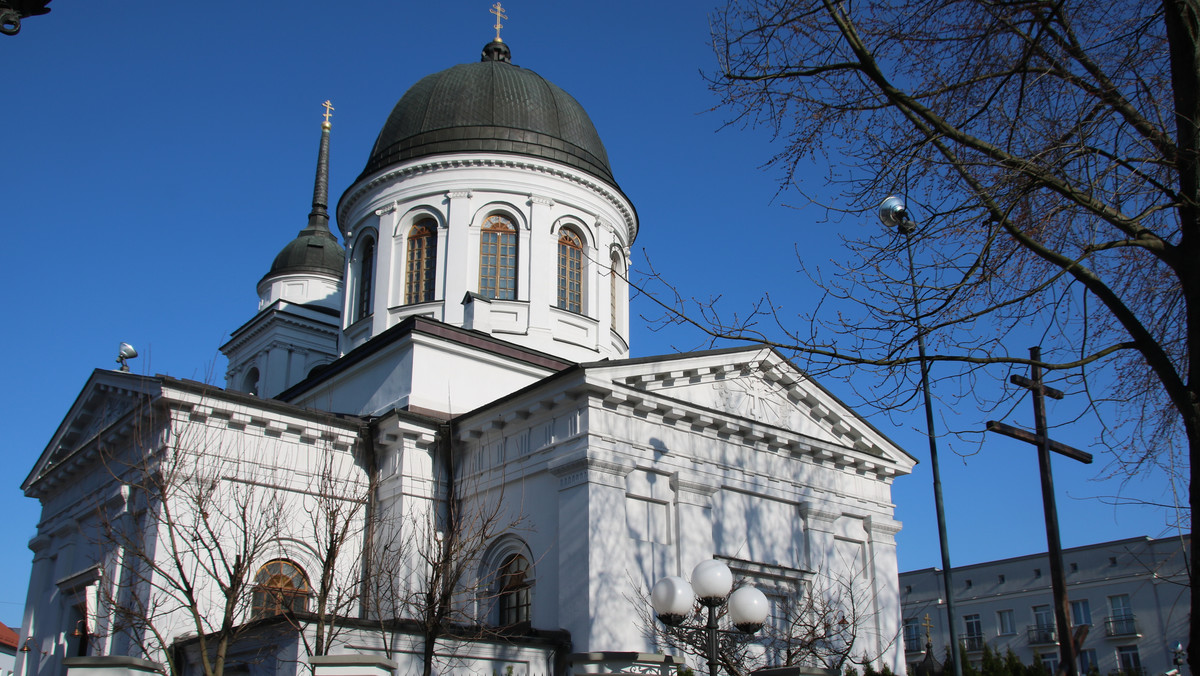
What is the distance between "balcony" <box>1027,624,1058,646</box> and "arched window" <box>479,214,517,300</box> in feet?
99.3

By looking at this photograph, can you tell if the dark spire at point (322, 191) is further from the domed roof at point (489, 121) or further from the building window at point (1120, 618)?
the building window at point (1120, 618)

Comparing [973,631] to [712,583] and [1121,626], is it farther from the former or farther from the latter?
[712,583]

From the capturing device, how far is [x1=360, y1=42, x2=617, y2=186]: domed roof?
24.1 m

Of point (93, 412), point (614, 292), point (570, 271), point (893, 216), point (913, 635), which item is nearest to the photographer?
point (893, 216)

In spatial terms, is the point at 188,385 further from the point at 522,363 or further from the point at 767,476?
the point at 767,476

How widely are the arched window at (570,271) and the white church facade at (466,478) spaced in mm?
66

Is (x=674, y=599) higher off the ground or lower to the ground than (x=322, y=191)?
lower

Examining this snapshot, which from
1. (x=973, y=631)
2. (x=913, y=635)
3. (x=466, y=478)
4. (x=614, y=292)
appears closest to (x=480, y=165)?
(x=614, y=292)

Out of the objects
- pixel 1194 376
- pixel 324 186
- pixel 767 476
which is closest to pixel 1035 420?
pixel 767 476

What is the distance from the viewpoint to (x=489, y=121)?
24.5 meters

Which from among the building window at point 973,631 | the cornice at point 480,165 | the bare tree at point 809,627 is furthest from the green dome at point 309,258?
the building window at point 973,631

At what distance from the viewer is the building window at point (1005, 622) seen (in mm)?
43812

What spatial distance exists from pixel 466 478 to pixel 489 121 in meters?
9.91

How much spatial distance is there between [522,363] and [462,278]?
3013 millimetres
